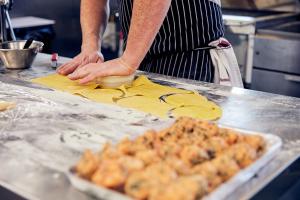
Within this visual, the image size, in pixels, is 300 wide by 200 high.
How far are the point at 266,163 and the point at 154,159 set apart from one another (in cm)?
26

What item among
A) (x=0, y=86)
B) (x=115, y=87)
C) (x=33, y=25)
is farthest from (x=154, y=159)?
(x=33, y=25)

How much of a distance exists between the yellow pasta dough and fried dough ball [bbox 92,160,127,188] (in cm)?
50

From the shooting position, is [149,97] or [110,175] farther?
[149,97]

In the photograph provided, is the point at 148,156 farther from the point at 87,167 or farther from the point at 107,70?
the point at 107,70

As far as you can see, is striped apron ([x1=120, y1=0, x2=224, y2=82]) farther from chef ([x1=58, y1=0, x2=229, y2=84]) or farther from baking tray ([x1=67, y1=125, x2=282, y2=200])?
baking tray ([x1=67, y1=125, x2=282, y2=200])

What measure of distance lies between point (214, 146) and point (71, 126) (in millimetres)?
441

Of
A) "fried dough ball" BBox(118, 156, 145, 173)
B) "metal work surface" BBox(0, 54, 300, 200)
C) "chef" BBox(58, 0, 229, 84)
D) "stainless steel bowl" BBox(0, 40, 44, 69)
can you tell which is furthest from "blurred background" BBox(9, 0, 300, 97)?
"fried dough ball" BBox(118, 156, 145, 173)

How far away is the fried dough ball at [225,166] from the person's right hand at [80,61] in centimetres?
102

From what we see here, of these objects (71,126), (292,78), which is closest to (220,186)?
(71,126)

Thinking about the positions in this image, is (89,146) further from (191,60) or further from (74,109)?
(191,60)

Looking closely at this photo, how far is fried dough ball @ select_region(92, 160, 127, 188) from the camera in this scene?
74 centimetres

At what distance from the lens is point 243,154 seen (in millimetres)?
835

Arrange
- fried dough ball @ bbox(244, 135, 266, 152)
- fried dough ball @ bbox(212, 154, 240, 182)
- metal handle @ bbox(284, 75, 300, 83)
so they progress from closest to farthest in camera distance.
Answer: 1. fried dough ball @ bbox(212, 154, 240, 182)
2. fried dough ball @ bbox(244, 135, 266, 152)
3. metal handle @ bbox(284, 75, 300, 83)

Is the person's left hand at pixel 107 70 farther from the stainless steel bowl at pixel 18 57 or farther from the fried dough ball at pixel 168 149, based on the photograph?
the fried dough ball at pixel 168 149
